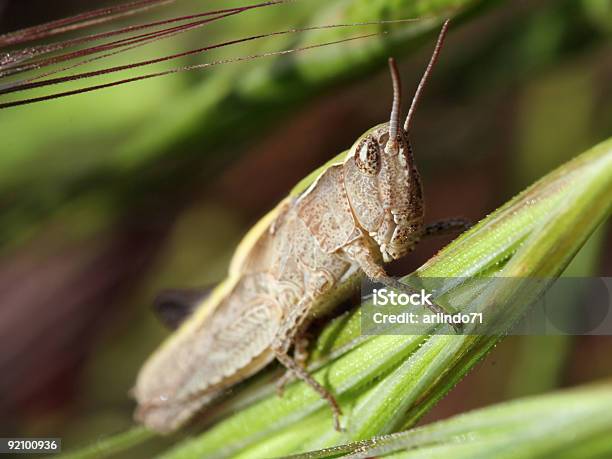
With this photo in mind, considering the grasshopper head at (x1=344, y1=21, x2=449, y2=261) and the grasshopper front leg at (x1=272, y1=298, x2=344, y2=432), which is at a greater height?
the grasshopper head at (x1=344, y1=21, x2=449, y2=261)

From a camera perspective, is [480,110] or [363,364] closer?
[363,364]

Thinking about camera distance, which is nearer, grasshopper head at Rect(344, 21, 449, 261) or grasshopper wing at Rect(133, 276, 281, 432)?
grasshopper head at Rect(344, 21, 449, 261)

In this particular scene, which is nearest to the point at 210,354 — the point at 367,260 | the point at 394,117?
the point at 367,260

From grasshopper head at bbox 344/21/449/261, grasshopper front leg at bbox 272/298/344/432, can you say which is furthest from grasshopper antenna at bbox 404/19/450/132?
grasshopper front leg at bbox 272/298/344/432

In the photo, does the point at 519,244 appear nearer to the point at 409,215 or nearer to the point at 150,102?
the point at 409,215

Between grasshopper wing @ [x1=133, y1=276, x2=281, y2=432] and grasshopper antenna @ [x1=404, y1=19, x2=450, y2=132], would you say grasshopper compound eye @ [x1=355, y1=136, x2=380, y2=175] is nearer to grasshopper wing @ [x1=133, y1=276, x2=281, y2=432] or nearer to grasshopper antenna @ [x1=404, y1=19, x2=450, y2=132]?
grasshopper antenna @ [x1=404, y1=19, x2=450, y2=132]

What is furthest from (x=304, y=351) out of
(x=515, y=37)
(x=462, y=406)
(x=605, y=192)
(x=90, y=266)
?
(x=90, y=266)
